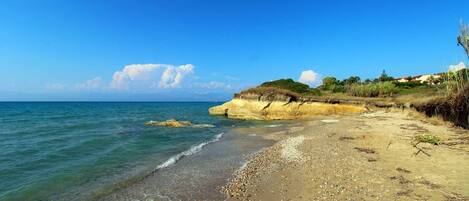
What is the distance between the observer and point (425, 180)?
10.7 meters

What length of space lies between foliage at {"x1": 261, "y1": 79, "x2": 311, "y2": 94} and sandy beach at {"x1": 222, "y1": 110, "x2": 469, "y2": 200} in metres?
52.7

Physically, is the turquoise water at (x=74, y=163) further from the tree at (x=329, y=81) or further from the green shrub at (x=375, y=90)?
the tree at (x=329, y=81)

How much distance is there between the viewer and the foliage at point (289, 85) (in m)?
71.7

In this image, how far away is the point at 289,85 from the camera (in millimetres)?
74812

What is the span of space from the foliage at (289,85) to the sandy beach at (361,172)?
173ft

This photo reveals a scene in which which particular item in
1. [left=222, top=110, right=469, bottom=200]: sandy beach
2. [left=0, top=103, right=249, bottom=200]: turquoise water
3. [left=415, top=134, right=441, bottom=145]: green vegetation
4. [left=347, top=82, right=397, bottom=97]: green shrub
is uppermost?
[left=347, top=82, right=397, bottom=97]: green shrub

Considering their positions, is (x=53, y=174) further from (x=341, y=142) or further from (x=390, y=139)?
(x=390, y=139)

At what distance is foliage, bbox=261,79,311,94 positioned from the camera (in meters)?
71.7

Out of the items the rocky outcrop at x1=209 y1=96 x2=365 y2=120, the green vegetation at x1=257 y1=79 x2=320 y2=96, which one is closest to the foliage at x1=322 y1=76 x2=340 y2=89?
the green vegetation at x1=257 y1=79 x2=320 y2=96

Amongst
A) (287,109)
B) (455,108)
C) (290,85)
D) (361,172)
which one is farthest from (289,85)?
(361,172)

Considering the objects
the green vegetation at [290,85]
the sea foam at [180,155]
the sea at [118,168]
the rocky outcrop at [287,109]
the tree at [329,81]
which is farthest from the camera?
the tree at [329,81]

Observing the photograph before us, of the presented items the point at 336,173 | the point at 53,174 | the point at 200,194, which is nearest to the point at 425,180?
the point at 336,173

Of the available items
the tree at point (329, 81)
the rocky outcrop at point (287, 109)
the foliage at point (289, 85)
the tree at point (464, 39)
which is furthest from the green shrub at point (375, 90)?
the tree at point (464, 39)

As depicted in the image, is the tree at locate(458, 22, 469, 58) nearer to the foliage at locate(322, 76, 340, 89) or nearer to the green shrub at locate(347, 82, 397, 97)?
the green shrub at locate(347, 82, 397, 97)
